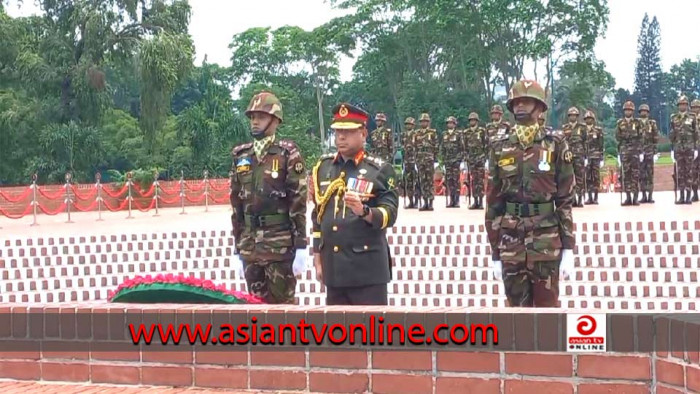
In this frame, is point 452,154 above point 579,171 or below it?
above

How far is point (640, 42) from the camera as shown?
90250mm

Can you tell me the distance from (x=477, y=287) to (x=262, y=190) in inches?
203

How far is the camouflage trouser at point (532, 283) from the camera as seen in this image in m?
5.36

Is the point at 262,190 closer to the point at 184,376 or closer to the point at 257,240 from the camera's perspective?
the point at 257,240

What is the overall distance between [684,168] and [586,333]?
13.7m

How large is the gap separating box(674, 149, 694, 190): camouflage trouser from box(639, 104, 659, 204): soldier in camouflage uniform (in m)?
0.61

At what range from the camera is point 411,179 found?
18781 mm

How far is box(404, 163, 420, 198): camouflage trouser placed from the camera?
1842 cm

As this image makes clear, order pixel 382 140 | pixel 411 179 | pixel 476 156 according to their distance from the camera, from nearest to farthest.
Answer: pixel 476 156, pixel 382 140, pixel 411 179

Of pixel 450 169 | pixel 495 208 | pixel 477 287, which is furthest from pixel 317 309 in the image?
pixel 450 169

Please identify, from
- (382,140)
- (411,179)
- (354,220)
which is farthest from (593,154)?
(354,220)

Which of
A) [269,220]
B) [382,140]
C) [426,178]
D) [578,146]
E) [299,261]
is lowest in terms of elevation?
[299,261]

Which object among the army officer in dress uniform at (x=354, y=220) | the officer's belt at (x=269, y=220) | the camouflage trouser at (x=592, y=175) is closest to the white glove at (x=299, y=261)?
the officer's belt at (x=269, y=220)

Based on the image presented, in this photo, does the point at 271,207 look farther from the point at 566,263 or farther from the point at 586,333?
the point at 586,333
